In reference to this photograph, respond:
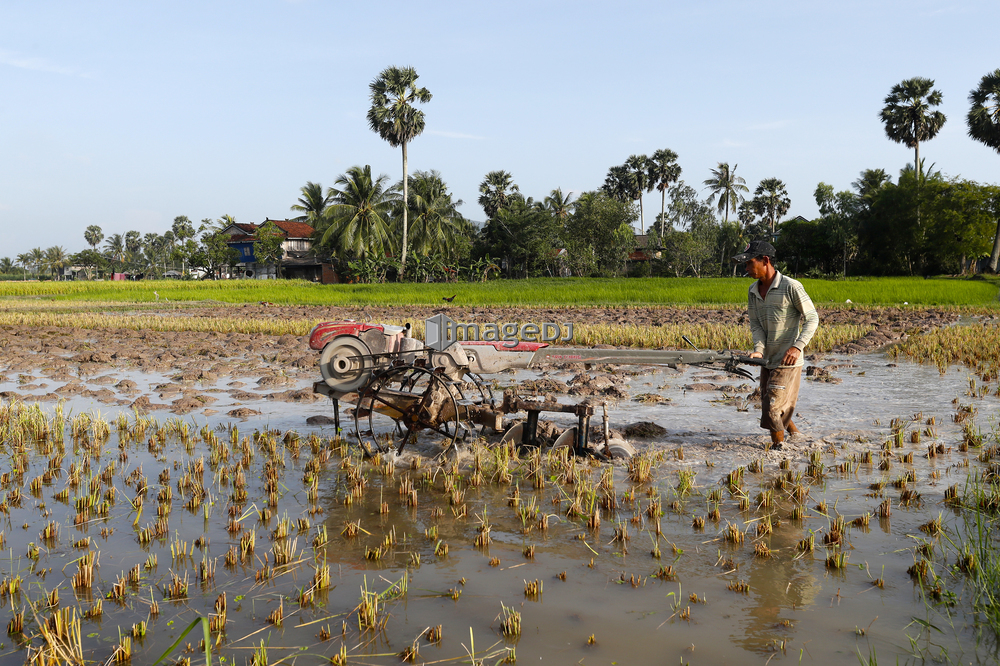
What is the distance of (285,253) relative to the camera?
48.6m

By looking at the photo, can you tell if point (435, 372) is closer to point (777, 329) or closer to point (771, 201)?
point (777, 329)

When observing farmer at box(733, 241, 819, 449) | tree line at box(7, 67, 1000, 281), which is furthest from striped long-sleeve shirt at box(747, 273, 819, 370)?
tree line at box(7, 67, 1000, 281)

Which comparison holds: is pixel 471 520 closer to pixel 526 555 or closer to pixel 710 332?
pixel 526 555

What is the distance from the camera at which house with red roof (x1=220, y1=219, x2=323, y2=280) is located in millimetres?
47878

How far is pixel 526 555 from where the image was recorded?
354 cm

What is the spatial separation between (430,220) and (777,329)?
37273 millimetres

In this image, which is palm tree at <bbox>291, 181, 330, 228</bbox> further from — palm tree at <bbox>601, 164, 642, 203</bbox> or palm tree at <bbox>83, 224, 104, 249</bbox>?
palm tree at <bbox>83, 224, 104, 249</bbox>

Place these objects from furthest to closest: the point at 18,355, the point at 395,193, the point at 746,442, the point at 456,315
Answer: the point at 395,193
the point at 456,315
the point at 18,355
the point at 746,442

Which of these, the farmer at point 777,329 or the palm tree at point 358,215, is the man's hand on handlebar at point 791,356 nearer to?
the farmer at point 777,329

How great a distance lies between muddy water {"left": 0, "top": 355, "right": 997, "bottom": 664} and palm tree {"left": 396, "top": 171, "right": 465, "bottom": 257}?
3600 centimetres

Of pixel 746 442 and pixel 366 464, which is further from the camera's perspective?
pixel 746 442

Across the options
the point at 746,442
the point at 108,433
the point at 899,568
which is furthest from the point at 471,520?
the point at 108,433

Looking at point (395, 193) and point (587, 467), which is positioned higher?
point (395, 193)

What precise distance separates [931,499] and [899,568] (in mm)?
1210
